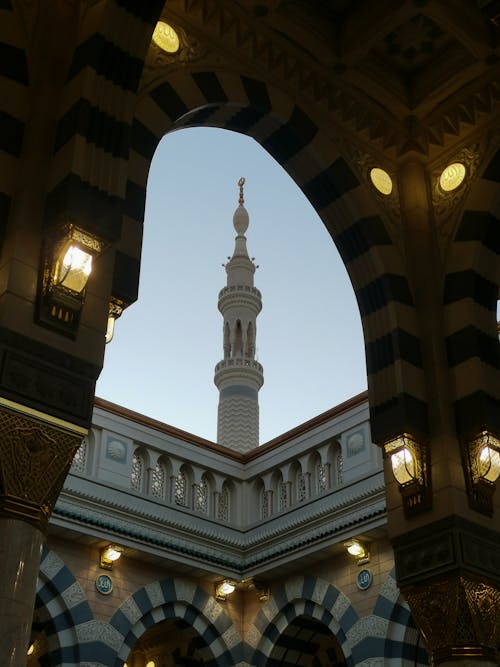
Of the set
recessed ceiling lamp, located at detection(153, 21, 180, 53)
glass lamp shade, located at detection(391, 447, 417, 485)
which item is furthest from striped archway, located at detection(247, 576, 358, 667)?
recessed ceiling lamp, located at detection(153, 21, 180, 53)

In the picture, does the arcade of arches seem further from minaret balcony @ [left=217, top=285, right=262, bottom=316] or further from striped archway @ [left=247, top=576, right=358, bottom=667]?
minaret balcony @ [left=217, top=285, right=262, bottom=316]

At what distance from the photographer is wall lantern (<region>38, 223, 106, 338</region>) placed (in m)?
5.32

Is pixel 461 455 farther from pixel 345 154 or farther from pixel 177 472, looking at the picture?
pixel 177 472

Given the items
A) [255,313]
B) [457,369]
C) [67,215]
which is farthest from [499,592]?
[255,313]

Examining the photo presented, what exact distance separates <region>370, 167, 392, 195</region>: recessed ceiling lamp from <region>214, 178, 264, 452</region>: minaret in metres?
15.8

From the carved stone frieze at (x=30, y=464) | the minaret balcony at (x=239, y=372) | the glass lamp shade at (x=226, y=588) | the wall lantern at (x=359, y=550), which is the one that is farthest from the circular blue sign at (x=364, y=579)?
the minaret balcony at (x=239, y=372)

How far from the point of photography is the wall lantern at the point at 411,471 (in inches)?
275

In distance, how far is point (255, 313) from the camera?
24500 mm

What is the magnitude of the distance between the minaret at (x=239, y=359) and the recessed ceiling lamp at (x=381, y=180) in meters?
15.8

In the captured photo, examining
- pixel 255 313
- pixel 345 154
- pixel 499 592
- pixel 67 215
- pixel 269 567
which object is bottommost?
pixel 499 592

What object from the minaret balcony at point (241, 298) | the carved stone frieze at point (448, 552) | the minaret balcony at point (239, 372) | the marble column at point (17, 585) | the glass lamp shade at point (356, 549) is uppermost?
the minaret balcony at point (241, 298)

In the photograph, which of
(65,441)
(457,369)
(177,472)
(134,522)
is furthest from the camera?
(177,472)

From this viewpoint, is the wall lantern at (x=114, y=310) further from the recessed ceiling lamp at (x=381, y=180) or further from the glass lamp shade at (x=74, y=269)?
the recessed ceiling lamp at (x=381, y=180)

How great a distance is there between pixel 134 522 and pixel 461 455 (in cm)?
637
